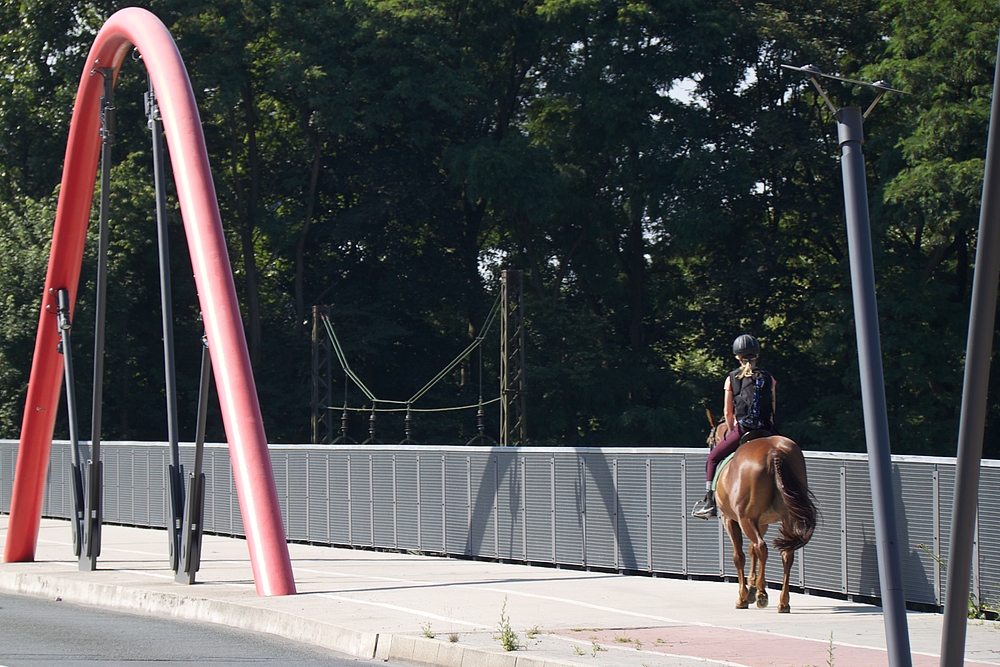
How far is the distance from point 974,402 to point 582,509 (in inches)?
399

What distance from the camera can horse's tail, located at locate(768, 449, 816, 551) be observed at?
1109 centimetres

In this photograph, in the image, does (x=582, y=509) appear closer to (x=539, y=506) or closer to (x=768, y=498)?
(x=539, y=506)

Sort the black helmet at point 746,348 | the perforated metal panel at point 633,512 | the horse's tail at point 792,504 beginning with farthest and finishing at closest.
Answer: the perforated metal panel at point 633,512, the black helmet at point 746,348, the horse's tail at point 792,504

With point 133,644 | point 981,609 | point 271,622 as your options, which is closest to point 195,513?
point 271,622

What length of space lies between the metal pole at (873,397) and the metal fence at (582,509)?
4.27 meters

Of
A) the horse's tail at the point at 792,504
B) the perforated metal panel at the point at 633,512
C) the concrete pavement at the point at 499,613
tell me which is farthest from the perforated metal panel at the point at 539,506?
the horse's tail at the point at 792,504

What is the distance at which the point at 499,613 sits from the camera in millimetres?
11531

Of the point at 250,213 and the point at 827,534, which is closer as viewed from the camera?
the point at 827,534

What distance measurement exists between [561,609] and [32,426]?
9.38 metres

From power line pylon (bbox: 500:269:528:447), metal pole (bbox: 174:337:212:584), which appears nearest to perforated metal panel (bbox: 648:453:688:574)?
Result: metal pole (bbox: 174:337:212:584)

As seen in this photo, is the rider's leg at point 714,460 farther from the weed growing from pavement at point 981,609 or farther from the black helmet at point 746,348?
the weed growing from pavement at point 981,609

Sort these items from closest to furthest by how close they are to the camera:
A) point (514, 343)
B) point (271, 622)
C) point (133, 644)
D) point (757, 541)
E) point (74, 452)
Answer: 1. point (133, 644)
2. point (271, 622)
3. point (757, 541)
4. point (74, 452)
5. point (514, 343)

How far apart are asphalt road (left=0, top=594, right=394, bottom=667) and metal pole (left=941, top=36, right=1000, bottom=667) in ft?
15.3

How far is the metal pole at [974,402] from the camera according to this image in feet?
20.4
